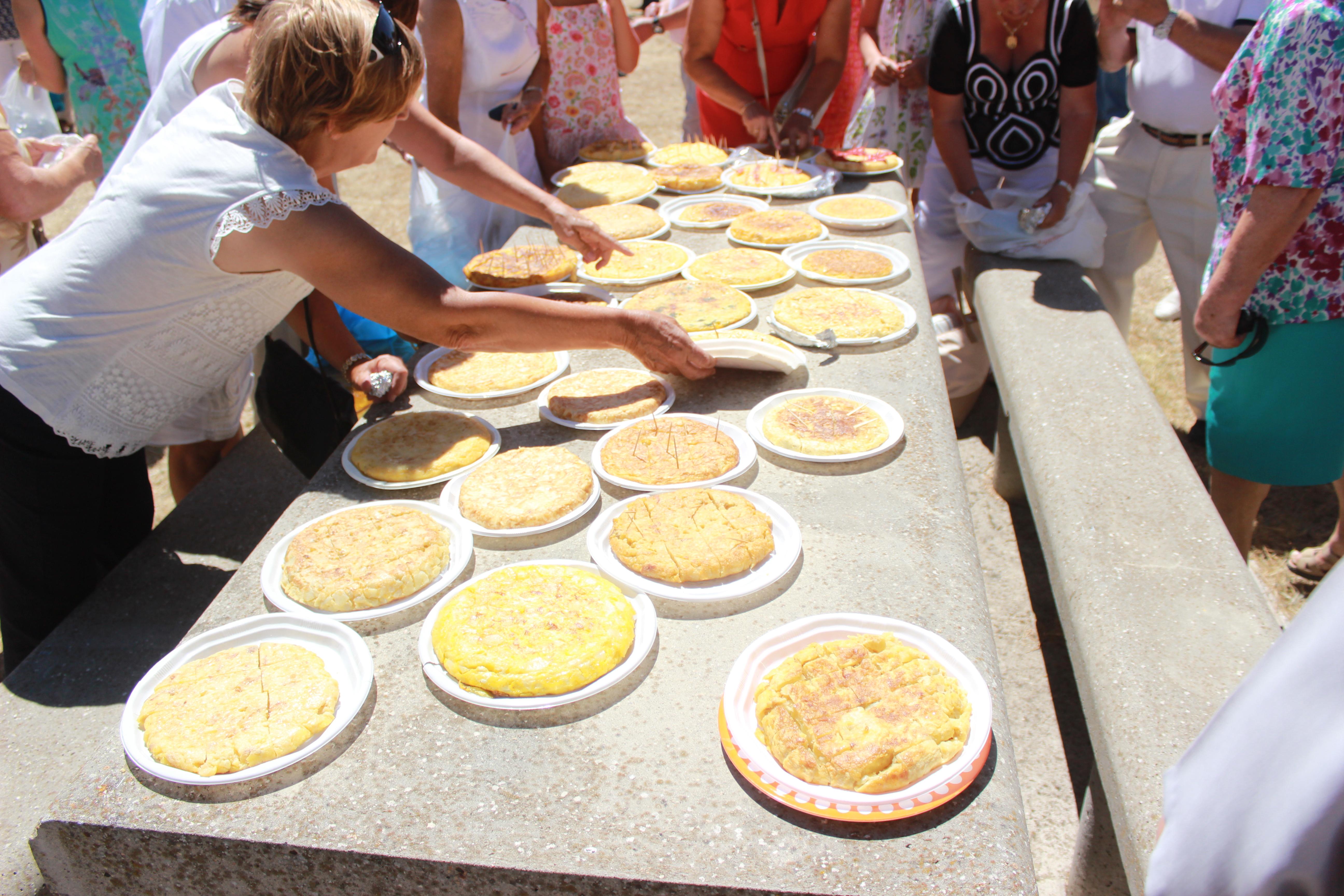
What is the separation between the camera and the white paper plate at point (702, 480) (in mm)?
1977

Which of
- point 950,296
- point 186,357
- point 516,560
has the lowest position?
point 950,296

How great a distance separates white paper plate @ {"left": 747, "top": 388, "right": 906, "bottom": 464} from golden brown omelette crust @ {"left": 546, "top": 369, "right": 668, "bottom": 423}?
29 cm

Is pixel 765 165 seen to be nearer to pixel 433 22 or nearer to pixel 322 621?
pixel 433 22

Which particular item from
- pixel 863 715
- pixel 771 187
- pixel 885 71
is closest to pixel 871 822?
pixel 863 715

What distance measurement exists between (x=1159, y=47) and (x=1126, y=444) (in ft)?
6.27

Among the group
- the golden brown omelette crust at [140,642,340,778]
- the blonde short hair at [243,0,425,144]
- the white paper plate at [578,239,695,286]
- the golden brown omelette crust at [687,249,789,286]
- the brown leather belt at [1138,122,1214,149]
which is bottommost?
the golden brown omelette crust at [140,642,340,778]

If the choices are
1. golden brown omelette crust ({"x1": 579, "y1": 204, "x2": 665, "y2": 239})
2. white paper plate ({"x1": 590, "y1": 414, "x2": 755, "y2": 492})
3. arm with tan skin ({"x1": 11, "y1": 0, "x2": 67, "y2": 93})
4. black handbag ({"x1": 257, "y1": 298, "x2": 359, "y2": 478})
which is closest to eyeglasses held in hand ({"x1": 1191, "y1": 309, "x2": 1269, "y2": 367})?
white paper plate ({"x1": 590, "y1": 414, "x2": 755, "y2": 492})

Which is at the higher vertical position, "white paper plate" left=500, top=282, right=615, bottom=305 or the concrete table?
"white paper plate" left=500, top=282, right=615, bottom=305

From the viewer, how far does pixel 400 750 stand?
54.1 inches

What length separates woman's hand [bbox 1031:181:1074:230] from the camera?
3.82 meters

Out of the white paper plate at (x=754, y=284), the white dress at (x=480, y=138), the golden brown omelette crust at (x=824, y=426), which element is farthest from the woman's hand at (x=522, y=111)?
the golden brown omelette crust at (x=824, y=426)

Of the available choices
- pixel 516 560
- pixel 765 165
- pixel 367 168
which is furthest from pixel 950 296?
pixel 367 168

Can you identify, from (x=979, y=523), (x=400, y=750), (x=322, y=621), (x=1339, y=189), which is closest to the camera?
(x=400, y=750)

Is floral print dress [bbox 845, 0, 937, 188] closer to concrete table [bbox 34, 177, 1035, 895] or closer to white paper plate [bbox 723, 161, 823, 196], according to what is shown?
white paper plate [bbox 723, 161, 823, 196]
